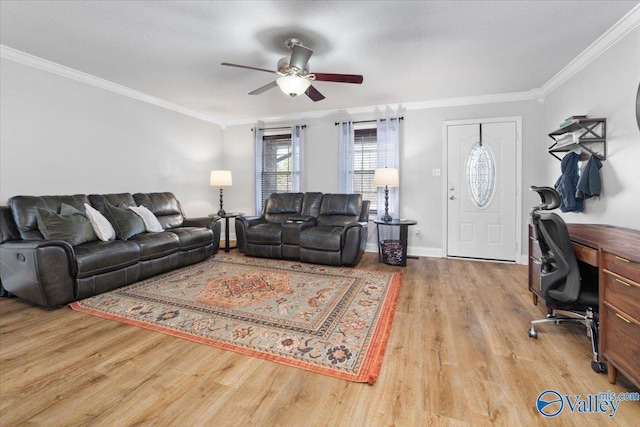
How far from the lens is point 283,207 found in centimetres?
483

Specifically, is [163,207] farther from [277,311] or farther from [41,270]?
[277,311]

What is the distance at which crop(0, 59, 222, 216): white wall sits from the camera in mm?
3016

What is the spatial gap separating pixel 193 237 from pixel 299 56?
259 cm

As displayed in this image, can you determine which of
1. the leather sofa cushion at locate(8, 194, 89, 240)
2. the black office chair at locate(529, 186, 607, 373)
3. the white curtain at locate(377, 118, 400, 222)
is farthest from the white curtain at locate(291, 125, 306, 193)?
the black office chair at locate(529, 186, 607, 373)

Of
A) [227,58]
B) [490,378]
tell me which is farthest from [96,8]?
[490,378]

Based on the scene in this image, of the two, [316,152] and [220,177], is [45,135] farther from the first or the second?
[316,152]

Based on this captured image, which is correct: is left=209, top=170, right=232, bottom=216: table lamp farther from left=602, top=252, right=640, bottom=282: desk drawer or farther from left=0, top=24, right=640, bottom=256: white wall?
left=602, top=252, right=640, bottom=282: desk drawer

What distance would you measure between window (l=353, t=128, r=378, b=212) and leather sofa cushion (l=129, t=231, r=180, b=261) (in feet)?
9.56

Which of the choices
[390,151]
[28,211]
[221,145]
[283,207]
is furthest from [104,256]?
[390,151]

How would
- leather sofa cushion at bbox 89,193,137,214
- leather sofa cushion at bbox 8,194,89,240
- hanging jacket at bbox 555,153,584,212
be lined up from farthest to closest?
1. leather sofa cushion at bbox 89,193,137,214
2. hanging jacket at bbox 555,153,584,212
3. leather sofa cushion at bbox 8,194,89,240

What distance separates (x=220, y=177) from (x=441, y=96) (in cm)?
378

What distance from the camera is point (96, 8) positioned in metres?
2.23

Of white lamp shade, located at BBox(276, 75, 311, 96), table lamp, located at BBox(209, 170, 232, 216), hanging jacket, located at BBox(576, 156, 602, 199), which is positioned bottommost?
hanging jacket, located at BBox(576, 156, 602, 199)

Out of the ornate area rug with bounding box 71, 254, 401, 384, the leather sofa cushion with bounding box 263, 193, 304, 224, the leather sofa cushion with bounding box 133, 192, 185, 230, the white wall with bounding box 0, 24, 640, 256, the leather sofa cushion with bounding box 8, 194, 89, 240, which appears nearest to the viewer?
the ornate area rug with bounding box 71, 254, 401, 384
